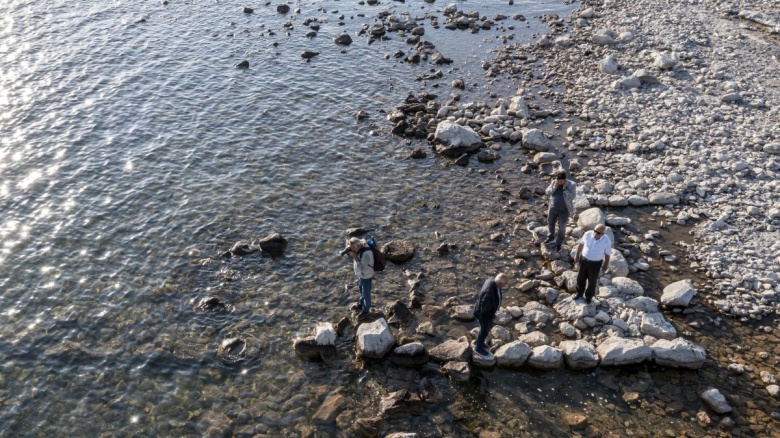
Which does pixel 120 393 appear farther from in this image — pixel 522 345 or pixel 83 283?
pixel 522 345

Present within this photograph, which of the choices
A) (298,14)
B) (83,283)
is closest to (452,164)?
(83,283)

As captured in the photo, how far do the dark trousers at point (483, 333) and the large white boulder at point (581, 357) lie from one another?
2.59m

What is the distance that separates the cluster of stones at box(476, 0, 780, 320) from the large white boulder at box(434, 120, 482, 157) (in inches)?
202

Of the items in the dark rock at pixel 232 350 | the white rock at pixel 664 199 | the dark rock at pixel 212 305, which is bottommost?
the dark rock at pixel 232 350

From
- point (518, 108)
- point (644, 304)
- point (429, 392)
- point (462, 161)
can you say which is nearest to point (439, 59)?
point (518, 108)

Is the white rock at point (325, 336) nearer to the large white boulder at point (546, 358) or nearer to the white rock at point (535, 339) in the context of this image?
the white rock at point (535, 339)

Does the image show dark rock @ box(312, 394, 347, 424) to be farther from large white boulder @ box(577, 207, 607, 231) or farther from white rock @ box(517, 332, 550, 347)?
large white boulder @ box(577, 207, 607, 231)

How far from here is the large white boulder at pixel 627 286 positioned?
20.1 m

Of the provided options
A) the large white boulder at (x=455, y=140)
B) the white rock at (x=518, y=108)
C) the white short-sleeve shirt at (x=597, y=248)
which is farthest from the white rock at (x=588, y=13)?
the white short-sleeve shirt at (x=597, y=248)

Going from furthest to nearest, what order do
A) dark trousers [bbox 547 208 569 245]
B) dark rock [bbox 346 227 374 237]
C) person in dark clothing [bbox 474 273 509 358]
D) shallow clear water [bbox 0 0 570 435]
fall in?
dark rock [bbox 346 227 374 237]
dark trousers [bbox 547 208 569 245]
shallow clear water [bbox 0 0 570 435]
person in dark clothing [bbox 474 273 509 358]

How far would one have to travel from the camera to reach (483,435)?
16.0m

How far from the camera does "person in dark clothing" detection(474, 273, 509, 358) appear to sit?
17.1 metres

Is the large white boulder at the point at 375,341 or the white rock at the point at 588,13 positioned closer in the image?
the large white boulder at the point at 375,341

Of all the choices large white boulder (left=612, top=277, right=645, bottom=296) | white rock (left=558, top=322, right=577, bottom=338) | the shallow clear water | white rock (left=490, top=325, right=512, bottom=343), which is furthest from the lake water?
large white boulder (left=612, top=277, right=645, bottom=296)
